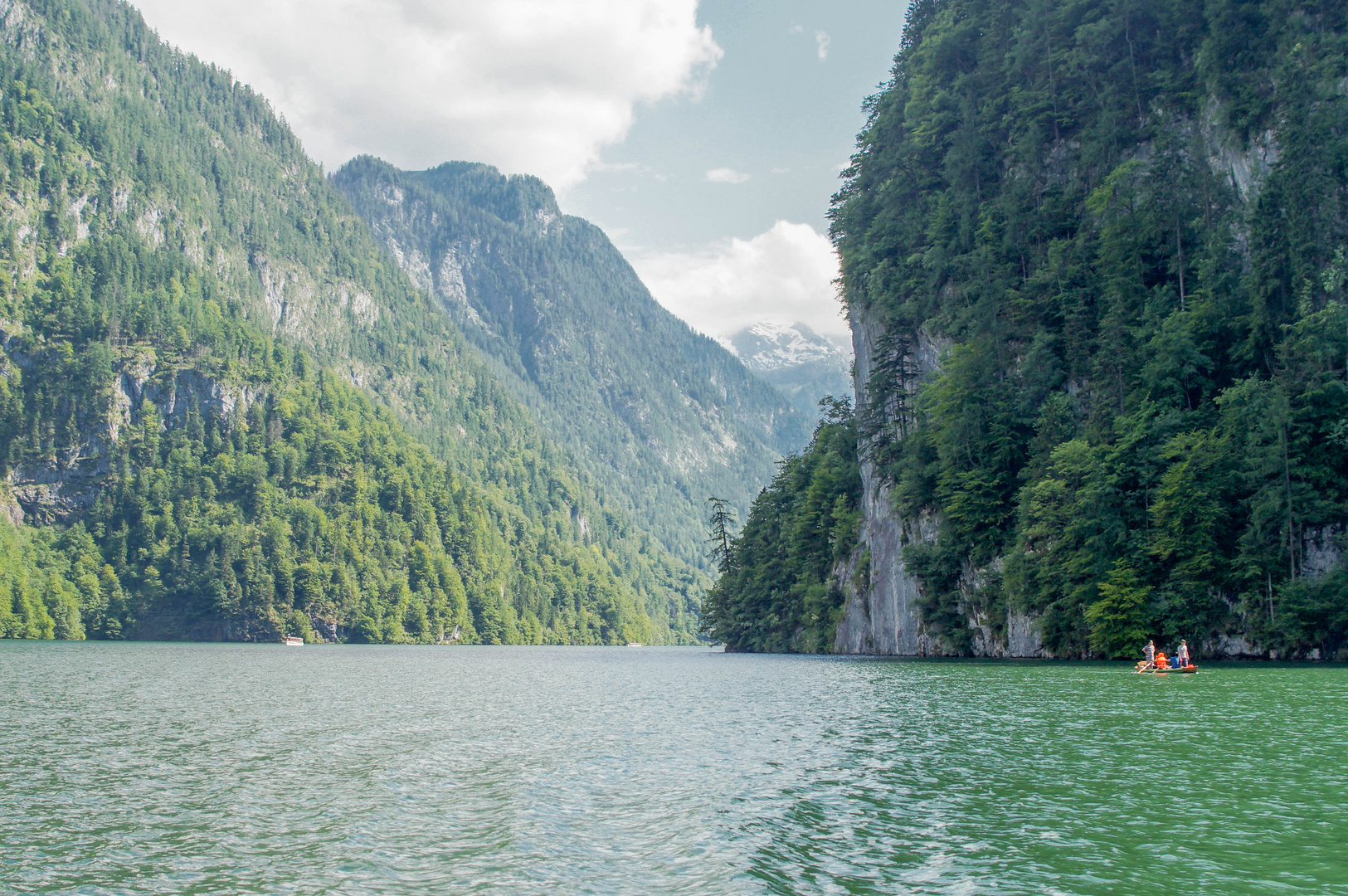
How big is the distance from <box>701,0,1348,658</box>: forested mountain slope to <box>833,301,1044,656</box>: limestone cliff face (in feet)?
0.97

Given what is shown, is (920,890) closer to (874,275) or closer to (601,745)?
(601,745)

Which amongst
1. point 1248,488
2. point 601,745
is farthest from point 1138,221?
point 601,745

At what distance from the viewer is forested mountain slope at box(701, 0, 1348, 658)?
172 feet

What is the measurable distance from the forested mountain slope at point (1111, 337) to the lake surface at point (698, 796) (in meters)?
17.7

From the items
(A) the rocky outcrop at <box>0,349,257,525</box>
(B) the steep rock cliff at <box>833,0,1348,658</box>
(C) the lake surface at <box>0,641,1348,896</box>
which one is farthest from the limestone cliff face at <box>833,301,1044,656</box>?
(A) the rocky outcrop at <box>0,349,257,525</box>

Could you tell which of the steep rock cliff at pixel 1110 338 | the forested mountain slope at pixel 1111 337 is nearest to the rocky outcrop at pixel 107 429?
the forested mountain slope at pixel 1111 337

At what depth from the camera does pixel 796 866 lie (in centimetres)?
1398

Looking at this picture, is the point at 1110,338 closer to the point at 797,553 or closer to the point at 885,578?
the point at 885,578

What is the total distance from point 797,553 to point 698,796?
8331 cm

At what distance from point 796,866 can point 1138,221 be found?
198 ft

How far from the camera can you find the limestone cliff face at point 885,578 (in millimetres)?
68500

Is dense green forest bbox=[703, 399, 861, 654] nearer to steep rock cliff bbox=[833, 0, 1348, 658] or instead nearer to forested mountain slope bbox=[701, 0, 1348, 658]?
forested mountain slope bbox=[701, 0, 1348, 658]

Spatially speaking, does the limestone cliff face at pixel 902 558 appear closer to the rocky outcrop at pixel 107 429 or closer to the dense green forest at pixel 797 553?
the dense green forest at pixel 797 553

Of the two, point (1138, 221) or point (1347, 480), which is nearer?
point (1347, 480)
